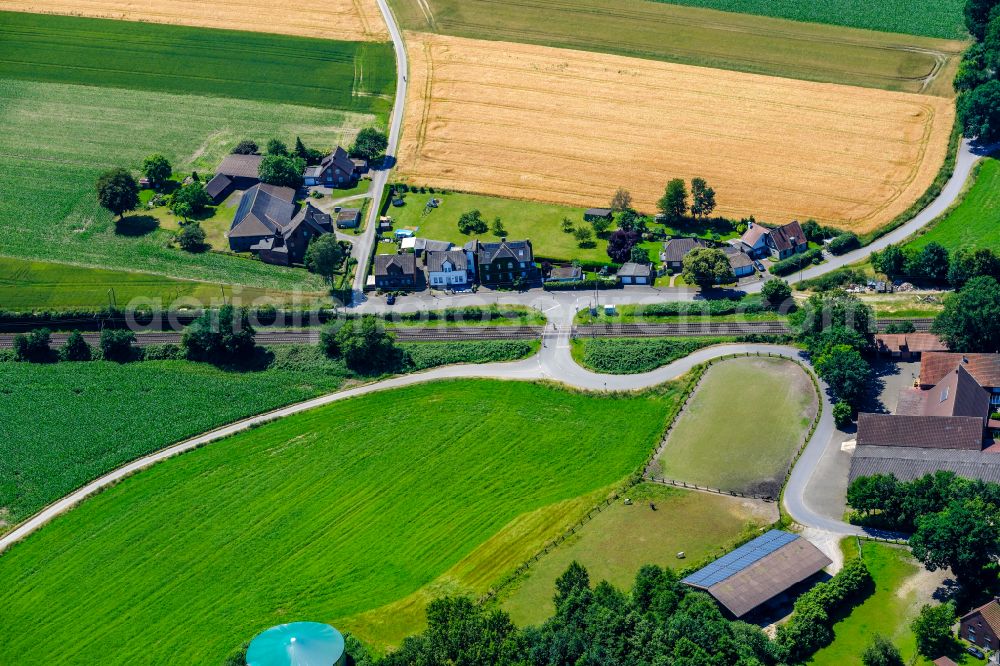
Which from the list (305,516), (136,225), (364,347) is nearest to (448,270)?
(364,347)

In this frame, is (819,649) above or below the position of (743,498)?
below

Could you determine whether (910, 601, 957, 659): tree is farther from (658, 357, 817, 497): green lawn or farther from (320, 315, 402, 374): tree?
(320, 315, 402, 374): tree

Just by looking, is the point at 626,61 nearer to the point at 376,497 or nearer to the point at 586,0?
the point at 586,0

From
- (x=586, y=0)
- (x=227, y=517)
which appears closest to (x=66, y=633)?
(x=227, y=517)

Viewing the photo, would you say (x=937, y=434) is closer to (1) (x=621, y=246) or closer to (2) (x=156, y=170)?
(1) (x=621, y=246)

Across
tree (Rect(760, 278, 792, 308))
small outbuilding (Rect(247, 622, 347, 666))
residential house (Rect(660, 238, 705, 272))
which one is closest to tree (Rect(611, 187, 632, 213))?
residential house (Rect(660, 238, 705, 272))

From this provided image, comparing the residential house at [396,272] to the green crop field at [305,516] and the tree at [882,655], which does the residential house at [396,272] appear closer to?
the green crop field at [305,516]
